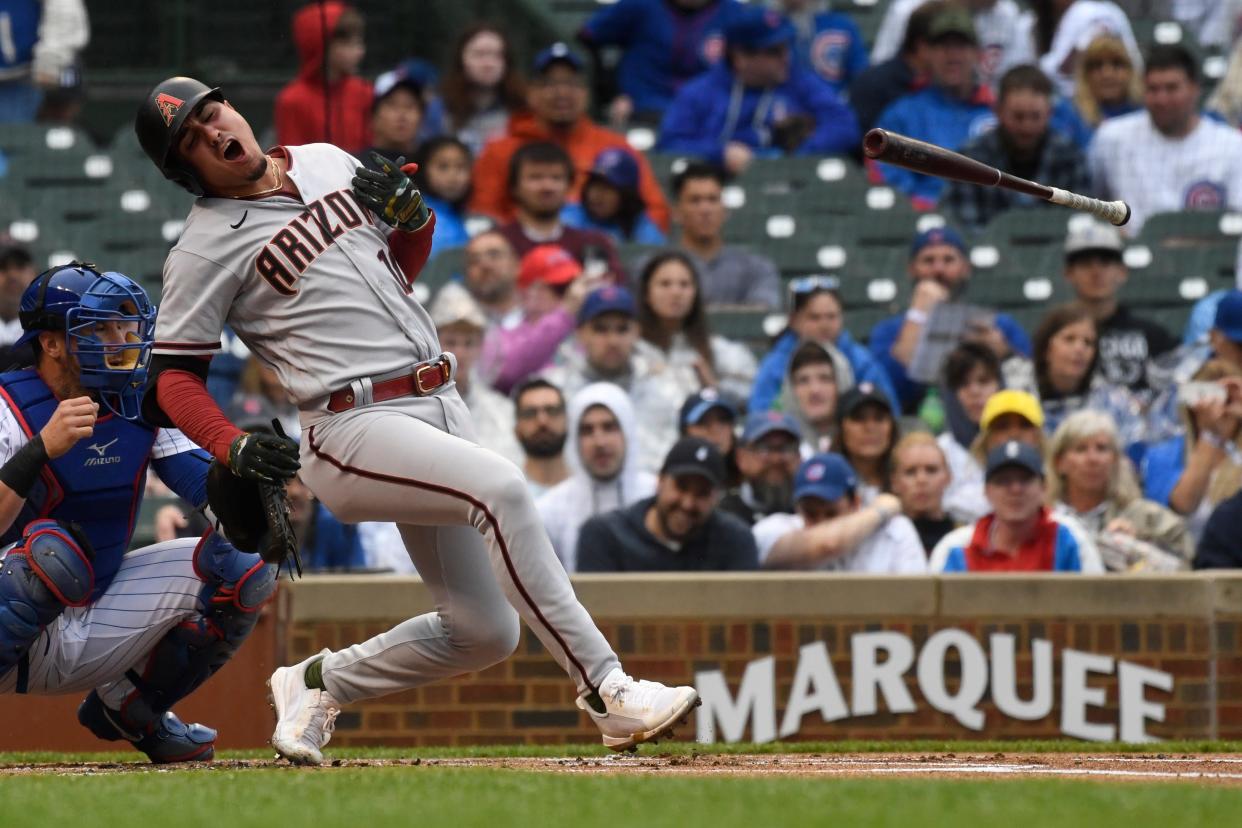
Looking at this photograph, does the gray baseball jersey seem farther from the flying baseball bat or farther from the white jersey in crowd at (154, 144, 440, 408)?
the flying baseball bat

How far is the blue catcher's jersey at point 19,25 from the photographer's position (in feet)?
35.7

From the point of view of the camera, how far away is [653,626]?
22.6 feet

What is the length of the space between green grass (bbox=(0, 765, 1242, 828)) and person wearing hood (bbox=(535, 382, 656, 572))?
3.33 metres

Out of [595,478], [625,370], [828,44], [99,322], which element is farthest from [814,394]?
[99,322]

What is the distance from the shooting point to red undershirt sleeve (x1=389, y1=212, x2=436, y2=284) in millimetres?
5133

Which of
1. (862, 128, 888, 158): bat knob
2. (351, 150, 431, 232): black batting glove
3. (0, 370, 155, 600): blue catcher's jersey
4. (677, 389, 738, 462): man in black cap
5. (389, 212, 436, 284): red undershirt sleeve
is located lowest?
(677, 389, 738, 462): man in black cap

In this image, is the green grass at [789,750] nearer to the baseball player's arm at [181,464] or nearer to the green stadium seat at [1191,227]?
the baseball player's arm at [181,464]

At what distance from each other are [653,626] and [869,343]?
3002 mm

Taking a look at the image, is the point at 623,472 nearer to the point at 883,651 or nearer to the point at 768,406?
the point at 768,406

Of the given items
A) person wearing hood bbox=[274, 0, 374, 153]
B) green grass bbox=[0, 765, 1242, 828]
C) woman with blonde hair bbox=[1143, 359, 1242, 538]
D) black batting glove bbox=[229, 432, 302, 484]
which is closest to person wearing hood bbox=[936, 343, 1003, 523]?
woman with blonde hair bbox=[1143, 359, 1242, 538]

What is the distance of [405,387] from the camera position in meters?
4.90

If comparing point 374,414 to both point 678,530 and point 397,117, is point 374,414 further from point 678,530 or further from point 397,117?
point 397,117

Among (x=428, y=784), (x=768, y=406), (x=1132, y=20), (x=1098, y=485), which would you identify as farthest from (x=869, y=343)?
(x=428, y=784)

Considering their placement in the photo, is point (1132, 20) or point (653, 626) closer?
point (653, 626)
